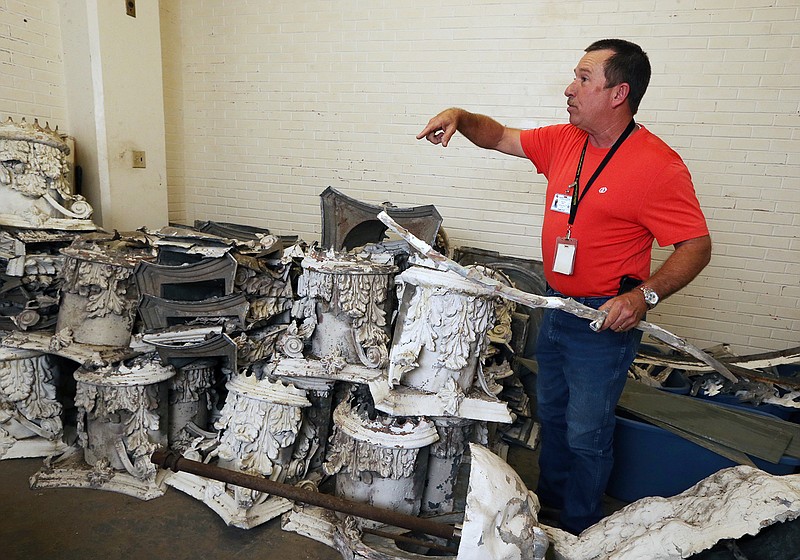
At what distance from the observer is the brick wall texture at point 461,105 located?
11.1ft

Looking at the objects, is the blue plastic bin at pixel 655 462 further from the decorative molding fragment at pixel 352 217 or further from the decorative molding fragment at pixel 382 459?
the decorative molding fragment at pixel 352 217

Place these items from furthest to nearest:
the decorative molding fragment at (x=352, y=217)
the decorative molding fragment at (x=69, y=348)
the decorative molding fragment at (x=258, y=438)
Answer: the decorative molding fragment at (x=352, y=217) → the decorative molding fragment at (x=69, y=348) → the decorative molding fragment at (x=258, y=438)

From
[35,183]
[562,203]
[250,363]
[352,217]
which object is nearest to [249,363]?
[250,363]

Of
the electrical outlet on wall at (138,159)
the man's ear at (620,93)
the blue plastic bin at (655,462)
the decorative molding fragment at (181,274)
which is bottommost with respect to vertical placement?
the blue plastic bin at (655,462)

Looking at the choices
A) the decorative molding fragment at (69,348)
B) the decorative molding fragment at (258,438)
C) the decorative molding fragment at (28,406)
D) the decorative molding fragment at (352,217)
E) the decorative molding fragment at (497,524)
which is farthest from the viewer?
the decorative molding fragment at (352,217)

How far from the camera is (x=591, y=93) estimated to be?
1845mm

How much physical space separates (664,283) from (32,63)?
4.45m

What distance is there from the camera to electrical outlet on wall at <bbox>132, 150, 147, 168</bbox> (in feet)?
13.0

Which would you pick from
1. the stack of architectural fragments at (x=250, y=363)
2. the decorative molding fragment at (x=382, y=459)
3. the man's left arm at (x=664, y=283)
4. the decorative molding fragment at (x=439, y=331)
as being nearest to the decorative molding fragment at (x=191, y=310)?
the stack of architectural fragments at (x=250, y=363)

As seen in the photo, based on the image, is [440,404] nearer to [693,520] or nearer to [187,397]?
[693,520]

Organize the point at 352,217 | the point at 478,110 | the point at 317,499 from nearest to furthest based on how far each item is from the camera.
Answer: the point at 317,499
the point at 352,217
the point at 478,110

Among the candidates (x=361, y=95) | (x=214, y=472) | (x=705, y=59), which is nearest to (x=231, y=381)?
(x=214, y=472)

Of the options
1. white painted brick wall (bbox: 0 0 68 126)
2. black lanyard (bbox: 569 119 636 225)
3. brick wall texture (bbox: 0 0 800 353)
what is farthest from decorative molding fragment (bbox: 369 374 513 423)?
white painted brick wall (bbox: 0 0 68 126)

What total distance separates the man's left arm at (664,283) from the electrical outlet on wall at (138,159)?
3872 mm
